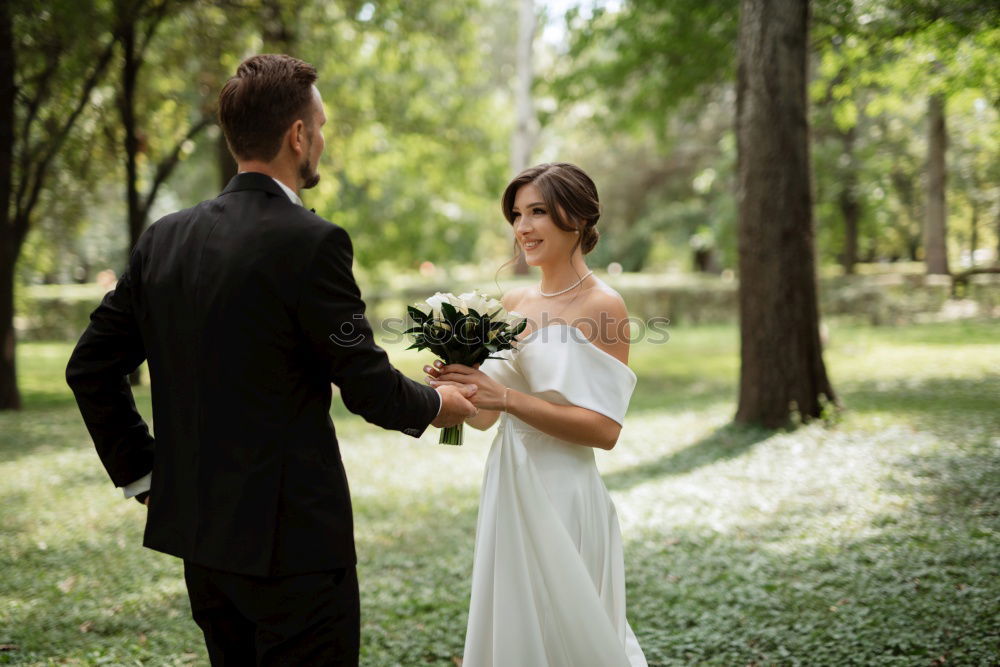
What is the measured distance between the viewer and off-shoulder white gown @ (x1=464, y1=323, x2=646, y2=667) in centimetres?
299

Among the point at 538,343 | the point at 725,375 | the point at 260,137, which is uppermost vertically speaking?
the point at 260,137

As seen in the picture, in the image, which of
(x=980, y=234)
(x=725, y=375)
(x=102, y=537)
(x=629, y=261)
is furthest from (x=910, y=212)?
(x=102, y=537)

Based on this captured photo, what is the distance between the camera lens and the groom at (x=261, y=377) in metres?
2.23

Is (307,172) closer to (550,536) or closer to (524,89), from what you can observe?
(550,536)

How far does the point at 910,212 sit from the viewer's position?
108 ft

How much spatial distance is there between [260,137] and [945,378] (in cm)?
1265

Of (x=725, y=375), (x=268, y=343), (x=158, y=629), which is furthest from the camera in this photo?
(x=725, y=375)

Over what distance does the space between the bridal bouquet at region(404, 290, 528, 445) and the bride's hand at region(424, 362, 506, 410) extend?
0.06 m

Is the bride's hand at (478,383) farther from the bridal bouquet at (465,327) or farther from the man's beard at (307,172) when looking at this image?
the man's beard at (307,172)

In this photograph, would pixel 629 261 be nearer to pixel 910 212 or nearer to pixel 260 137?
pixel 910 212

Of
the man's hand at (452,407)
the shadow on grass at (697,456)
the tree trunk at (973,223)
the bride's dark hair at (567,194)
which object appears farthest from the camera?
the tree trunk at (973,223)

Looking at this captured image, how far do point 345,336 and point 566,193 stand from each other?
4.60 feet

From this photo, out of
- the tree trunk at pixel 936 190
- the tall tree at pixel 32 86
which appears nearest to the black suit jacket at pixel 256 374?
the tall tree at pixel 32 86

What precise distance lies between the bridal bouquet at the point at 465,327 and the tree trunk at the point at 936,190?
68.8 ft
